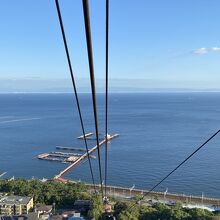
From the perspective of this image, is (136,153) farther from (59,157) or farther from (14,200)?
(14,200)

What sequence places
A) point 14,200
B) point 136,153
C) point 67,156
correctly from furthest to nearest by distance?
point 136,153 → point 67,156 → point 14,200

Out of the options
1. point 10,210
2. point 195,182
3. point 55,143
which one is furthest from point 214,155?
point 10,210

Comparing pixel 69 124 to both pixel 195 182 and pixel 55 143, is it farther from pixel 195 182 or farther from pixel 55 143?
pixel 195 182

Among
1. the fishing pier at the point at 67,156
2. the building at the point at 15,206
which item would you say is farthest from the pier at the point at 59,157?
the building at the point at 15,206

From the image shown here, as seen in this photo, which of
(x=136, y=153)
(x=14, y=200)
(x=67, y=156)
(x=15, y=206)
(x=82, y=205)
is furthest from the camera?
(x=136, y=153)

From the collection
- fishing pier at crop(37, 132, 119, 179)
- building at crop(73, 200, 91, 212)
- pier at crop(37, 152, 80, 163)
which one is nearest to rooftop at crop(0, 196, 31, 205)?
building at crop(73, 200, 91, 212)

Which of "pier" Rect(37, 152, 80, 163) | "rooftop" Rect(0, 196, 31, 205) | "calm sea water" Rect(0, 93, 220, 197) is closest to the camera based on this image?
"rooftop" Rect(0, 196, 31, 205)

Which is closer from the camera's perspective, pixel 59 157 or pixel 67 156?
pixel 67 156

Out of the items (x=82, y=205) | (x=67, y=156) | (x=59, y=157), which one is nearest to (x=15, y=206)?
(x=82, y=205)

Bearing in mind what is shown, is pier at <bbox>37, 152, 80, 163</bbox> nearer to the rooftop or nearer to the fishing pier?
the fishing pier

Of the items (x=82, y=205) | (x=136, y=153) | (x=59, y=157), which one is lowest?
(x=59, y=157)

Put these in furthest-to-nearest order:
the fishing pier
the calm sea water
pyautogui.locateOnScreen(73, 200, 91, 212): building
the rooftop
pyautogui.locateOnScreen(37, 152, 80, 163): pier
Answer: pyautogui.locateOnScreen(37, 152, 80, 163): pier < the fishing pier < the calm sea water < the rooftop < pyautogui.locateOnScreen(73, 200, 91, 212): building
